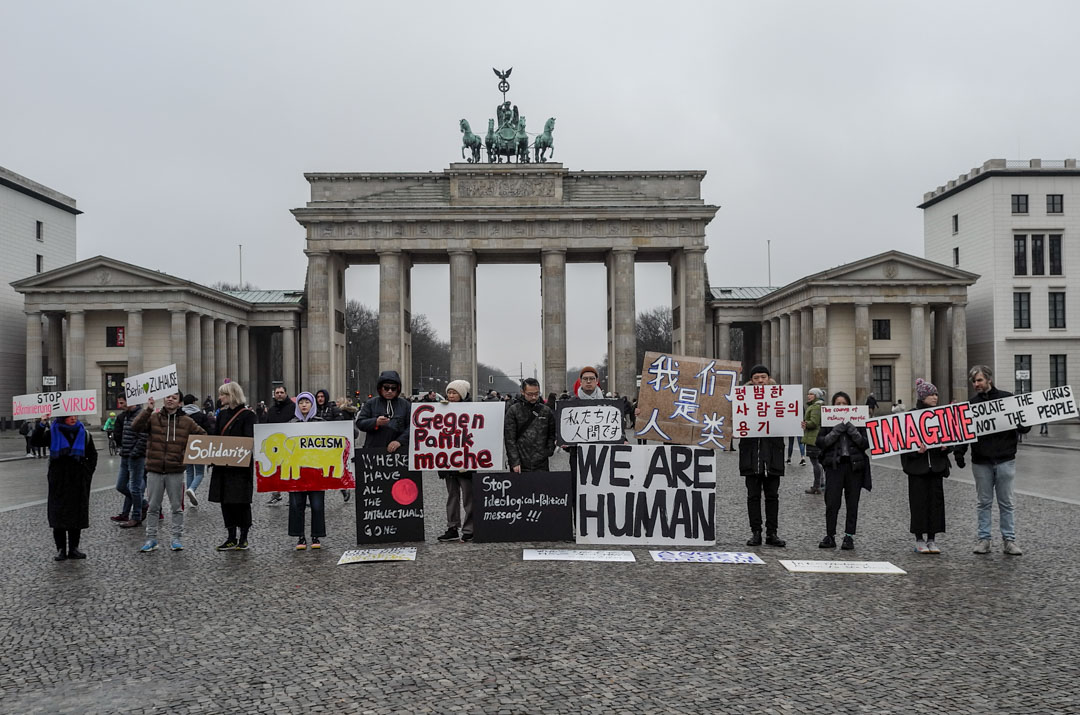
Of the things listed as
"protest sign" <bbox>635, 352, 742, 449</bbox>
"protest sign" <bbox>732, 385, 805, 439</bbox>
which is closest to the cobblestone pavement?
"protest sign" <bbox>732, 385, 805, 439</bbox>

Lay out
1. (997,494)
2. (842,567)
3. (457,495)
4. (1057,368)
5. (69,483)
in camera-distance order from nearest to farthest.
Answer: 1. (842,567)
2. (997,494)
3. (69,483)
4. (457,495)
5. (1057,368)

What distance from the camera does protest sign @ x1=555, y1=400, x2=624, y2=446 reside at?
42.8 feet

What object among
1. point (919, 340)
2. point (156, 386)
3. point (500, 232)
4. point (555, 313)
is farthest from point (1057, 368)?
point (156, 386)


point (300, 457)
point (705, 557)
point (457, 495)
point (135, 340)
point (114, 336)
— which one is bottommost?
point (705, 557)

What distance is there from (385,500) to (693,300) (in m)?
53.3

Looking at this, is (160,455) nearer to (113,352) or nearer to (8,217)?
(113,352)

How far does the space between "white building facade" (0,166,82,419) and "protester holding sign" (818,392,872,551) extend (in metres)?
55.6

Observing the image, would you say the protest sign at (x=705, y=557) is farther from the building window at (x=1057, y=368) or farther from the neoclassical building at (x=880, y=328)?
the building window at (x=1057, y=368)

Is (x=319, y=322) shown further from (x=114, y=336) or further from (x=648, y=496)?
(x=648, y=496)

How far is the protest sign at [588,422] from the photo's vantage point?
13.0 meters

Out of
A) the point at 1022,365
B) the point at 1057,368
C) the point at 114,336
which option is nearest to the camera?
the point at 114,336

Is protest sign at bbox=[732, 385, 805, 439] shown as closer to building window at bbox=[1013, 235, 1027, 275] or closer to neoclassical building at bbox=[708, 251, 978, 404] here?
neoclassical building at bbox=[708, 251, 978, 404]

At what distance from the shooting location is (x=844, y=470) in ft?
39.1

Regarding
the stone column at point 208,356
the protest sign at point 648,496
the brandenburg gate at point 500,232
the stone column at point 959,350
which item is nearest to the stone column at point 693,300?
the brandenburg gate at point 500,232
